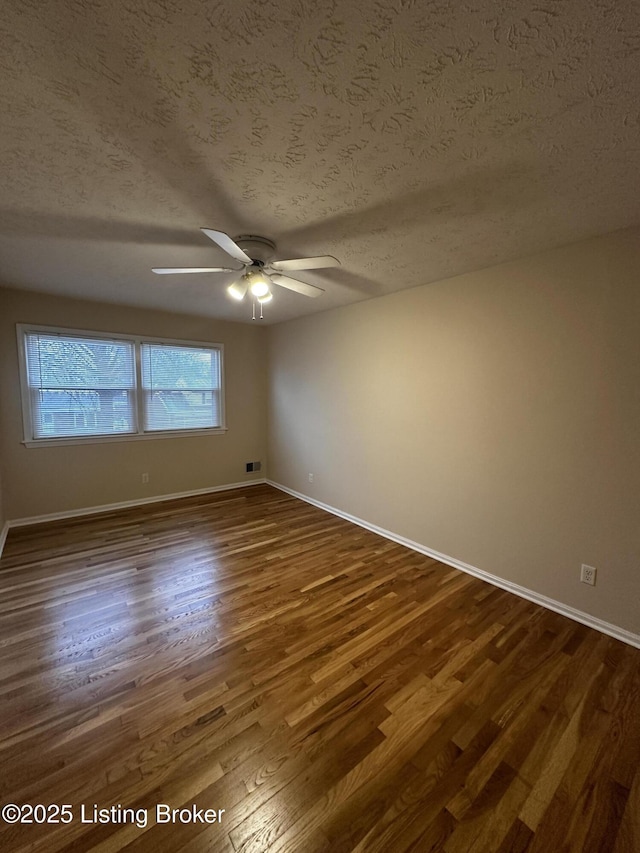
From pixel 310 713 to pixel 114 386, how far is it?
3.93 m

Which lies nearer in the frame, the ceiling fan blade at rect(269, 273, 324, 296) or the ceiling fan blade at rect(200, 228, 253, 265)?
the ceiling fan blade at rect(200, 228, 253, 265)

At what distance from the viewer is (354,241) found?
2.26 metres

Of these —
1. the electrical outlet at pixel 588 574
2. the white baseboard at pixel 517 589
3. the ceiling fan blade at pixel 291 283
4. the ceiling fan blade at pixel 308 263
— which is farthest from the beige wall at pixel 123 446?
the electrical outlet at pixel 588 574

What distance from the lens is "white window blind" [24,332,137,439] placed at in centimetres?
364

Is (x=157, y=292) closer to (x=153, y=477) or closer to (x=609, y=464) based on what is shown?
(x=153, y=477)

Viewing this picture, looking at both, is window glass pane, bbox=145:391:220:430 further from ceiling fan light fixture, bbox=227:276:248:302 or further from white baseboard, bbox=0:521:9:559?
ceiling fan light fixture, bbox=227:276:248:302

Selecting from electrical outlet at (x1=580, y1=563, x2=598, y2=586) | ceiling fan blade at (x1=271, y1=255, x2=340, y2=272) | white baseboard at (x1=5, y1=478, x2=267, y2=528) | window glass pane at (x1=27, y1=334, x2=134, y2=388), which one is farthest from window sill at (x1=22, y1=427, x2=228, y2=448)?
electrical outlet at (x1=580, y1=563, x2=598, y2=586)

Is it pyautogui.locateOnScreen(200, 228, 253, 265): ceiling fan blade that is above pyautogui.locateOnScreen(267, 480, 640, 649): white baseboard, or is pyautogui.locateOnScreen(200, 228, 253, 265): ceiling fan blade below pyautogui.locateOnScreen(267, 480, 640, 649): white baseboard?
above

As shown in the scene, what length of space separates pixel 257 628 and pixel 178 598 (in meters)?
0.69

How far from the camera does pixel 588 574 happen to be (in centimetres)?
222

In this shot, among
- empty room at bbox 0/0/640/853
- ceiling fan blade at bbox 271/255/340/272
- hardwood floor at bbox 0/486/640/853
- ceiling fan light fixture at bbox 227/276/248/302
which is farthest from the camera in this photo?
ceiling fan light fixture at bbox 227/276/248/302

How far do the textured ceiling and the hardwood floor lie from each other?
2.47m

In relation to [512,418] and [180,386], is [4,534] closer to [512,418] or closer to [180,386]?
[180,386]

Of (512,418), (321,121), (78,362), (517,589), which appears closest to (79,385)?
(78,362)
